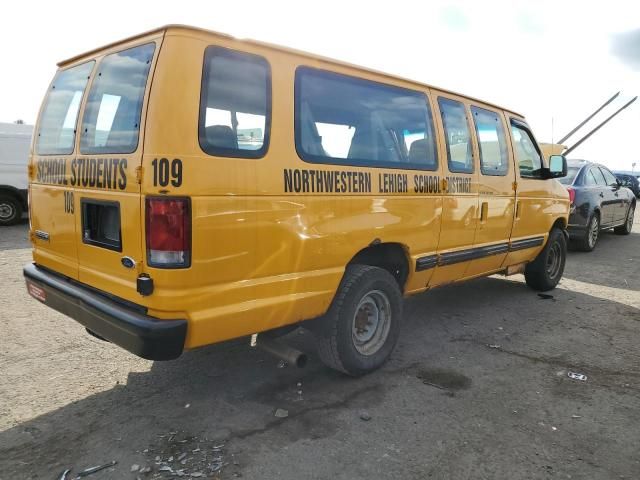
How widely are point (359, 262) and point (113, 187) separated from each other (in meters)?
1.86

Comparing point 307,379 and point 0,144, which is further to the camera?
point 0,144

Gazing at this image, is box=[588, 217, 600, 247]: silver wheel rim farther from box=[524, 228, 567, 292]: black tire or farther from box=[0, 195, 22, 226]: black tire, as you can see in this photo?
box=[0, 195, 22, 226]: black tire

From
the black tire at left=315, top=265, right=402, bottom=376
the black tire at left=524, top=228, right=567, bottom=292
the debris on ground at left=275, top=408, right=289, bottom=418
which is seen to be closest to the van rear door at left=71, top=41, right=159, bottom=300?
A: the debris on ground at left=275, top=408, right=289, bottom=418

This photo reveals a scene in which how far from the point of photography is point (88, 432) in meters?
2.92

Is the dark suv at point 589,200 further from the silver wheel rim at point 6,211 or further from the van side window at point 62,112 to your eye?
the silver wheel rim at point 6,211

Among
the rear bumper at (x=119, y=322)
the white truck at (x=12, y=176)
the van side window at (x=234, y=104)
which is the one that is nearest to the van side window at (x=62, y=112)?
the rear bumper at (x=119, y=322)

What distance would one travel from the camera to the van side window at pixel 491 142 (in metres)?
4.75

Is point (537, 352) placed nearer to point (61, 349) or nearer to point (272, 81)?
point (272, 81)

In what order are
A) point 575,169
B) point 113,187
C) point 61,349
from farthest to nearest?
point 575,169
point 61,349
point 113,187

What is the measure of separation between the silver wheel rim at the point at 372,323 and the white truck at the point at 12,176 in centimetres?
1120

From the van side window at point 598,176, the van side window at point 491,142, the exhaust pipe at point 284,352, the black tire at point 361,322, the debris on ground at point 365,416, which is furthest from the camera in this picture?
the van side window at point 598,176

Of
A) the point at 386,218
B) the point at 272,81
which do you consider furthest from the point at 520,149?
the point at 272,81

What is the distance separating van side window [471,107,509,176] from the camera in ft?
15.6

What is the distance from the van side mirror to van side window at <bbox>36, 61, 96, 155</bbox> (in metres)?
4.87
